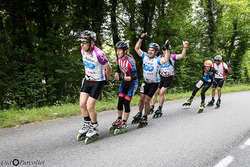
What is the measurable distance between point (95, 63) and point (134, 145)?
1.91 metres

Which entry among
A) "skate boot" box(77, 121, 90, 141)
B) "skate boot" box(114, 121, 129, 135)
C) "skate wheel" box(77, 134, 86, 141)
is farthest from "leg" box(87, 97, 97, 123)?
"skate boot" box(114, 121, 129, 135)

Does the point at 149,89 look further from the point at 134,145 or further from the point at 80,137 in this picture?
the point at 80,137

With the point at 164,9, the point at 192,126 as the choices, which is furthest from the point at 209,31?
the point at 192,126

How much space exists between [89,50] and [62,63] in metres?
8.38

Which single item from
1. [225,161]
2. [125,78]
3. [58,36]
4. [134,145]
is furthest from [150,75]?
[58,36]

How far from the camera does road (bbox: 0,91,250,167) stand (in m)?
3.45


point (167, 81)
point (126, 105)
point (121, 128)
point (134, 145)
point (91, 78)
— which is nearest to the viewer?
point (134, 145)

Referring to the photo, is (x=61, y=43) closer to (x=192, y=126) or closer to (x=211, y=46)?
(x=192, y=126)

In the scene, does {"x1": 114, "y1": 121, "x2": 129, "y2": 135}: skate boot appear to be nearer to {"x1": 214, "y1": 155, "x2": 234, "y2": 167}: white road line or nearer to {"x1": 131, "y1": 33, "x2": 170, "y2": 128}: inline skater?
{"x1": 131, "y1": 33, "x2": 170, "y2": 128}: inline skater

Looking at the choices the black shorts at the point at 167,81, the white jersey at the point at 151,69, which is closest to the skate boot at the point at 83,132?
the white jersey at the point at 151,69

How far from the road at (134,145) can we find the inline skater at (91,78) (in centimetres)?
31

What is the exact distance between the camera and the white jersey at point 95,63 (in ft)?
14.9

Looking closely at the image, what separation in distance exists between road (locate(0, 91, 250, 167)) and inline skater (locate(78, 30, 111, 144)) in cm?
31

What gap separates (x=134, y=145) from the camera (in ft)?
13.9
